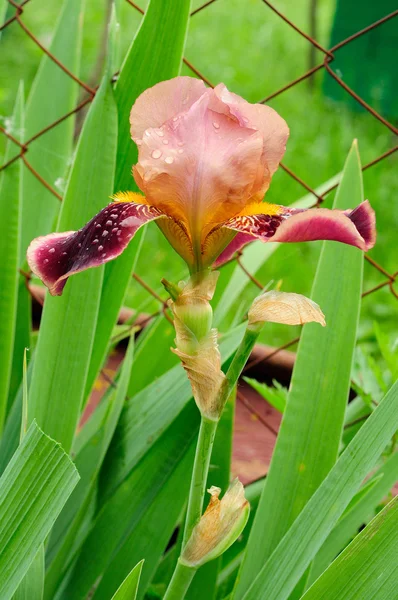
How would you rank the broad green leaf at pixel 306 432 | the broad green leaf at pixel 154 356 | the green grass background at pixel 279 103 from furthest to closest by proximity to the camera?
the green grass background at pixel 279 103 < the broad green leaf at pixel 154 356 < the broad green leaf at pixel 306 432

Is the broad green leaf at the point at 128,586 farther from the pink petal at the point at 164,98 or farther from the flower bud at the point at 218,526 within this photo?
the pink petal at the point at 164,98

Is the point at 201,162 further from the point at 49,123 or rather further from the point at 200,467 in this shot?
the point at 49,123

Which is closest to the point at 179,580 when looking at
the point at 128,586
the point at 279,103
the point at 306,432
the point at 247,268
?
the point at 128,586

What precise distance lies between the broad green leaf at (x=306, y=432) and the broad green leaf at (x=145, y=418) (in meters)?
0.09

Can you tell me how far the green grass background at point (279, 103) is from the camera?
2.37 metres

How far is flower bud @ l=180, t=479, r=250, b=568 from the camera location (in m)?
0.56

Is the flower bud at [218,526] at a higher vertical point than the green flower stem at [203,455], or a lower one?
lower

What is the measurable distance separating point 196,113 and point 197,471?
0.25 m

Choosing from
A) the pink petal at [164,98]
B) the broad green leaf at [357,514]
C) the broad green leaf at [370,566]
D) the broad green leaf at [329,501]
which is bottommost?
the broad green leaf at [357,514]

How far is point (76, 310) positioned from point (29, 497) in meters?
0.27

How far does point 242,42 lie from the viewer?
4.04 metres

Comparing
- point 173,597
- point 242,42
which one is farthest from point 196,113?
point 242,42

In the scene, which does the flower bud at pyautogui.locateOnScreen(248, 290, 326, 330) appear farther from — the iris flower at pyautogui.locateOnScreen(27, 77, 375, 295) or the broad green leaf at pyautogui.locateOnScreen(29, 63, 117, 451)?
the broad green leaf at pyautogui.locateOnScreen(29, 63, 117, 451)

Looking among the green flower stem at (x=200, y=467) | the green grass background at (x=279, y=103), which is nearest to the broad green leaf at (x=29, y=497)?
the green flower stem at (x=200, y=467)
